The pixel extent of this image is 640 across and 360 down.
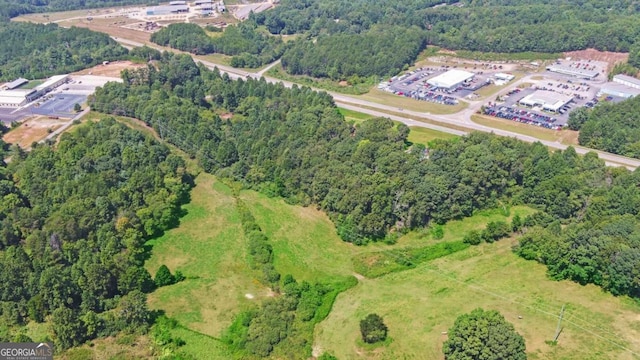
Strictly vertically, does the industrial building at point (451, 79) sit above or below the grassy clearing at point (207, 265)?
above

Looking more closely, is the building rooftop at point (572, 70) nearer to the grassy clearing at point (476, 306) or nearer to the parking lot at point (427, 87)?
the parking lot at point (427, 87)

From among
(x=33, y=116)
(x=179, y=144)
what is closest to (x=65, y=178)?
(x=179, y=144)

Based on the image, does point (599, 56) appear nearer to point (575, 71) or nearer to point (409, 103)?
point (575, 71)

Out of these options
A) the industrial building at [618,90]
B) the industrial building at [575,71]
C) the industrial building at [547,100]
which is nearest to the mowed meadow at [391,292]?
the industrial building at [547,100]

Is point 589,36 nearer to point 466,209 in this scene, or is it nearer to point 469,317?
point 466,209

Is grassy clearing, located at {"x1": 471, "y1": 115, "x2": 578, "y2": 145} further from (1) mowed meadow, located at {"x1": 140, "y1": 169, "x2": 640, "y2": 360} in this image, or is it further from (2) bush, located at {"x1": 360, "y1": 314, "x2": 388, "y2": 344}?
(2) bush, located at {"x1": 360, "y1": 314, "x2": 388, "y2": 344}

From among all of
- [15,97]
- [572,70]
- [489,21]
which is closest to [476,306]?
[572,70]
